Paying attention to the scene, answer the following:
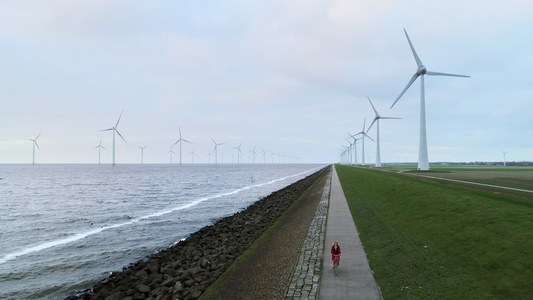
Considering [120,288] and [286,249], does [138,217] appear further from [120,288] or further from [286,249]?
[286,249]

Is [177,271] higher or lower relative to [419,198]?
lower

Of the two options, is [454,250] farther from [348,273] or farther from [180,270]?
[180,270]

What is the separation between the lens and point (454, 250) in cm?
1165

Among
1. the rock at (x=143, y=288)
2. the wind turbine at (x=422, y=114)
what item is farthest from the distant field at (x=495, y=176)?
the rock at (x=143, y=288)

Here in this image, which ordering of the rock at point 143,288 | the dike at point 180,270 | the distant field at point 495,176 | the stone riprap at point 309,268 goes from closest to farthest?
the stone riprap at point 309,268, the dike at point 180,270, the rock at point 143,288, the distant field at point 495,176

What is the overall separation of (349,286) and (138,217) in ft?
86.5

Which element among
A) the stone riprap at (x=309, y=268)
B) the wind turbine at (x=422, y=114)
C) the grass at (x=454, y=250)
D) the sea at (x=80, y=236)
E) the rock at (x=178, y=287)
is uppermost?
the wind turbine at (x=422, y=114)

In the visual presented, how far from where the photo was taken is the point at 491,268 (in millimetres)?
9648

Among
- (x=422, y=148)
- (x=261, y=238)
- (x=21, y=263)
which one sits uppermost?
(x=422, y=148)

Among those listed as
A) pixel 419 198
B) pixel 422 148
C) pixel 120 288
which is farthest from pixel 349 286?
pixel 422 148

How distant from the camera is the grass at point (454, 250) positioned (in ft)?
29.5

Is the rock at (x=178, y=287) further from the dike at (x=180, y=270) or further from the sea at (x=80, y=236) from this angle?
the sea at (x=80, y=236)

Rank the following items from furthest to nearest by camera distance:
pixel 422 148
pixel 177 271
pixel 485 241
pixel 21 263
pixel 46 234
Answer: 1. pixel 422 148
2. pixel 46 234
3. pixel 21 263
4. pixel 177 271
5. pixel 485 241

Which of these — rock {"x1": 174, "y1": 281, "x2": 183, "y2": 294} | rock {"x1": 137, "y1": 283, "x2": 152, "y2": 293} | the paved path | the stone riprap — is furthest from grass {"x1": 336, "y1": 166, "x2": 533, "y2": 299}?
rock {"x1": 137, "y1": 283, "x2": 152, "y2": 293}
